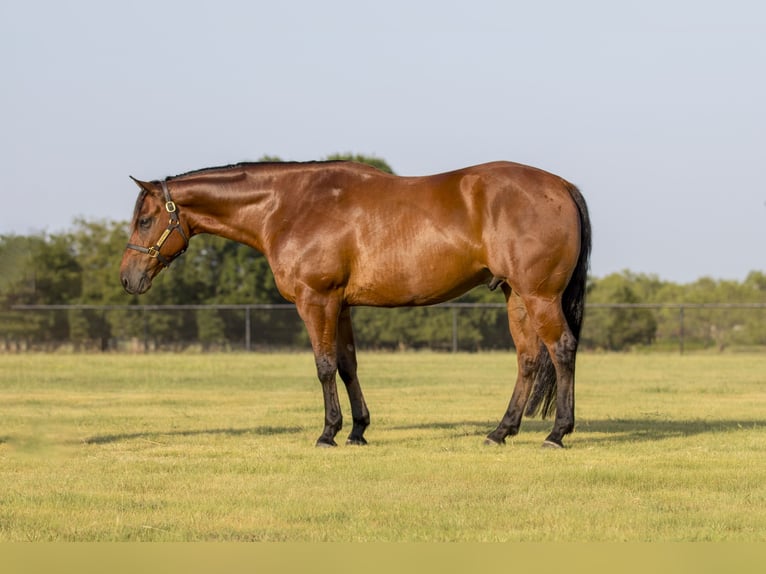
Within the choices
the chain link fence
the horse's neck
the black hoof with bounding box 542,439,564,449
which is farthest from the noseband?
the chain link fence

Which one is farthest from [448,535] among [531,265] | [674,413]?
[674,413]

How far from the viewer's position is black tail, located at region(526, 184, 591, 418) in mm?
10739

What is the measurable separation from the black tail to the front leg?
6.15 feet

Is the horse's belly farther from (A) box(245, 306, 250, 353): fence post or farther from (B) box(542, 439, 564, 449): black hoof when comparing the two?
(A) box(245, 306, 250, 353): fence post

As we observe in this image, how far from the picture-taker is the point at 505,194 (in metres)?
10.4

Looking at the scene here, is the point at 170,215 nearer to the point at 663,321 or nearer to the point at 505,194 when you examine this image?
the point at 505,194

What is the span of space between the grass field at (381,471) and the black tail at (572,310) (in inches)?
18.4

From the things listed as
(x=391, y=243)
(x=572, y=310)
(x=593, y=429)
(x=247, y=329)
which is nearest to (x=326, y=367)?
(x=391, y=243)

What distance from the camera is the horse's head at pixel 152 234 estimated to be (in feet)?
36.6

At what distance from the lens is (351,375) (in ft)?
36.8

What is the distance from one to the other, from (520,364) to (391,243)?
1745 millimetres

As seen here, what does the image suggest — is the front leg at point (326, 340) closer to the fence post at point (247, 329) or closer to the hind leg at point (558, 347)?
the hind leg at point (558, 347)

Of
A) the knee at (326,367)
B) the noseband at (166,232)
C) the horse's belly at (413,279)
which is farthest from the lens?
the noseband at (166,232)

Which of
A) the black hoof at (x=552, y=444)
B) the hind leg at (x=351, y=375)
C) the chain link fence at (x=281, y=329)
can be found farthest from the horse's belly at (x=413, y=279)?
the chain link fence at (x=281, y=329)
